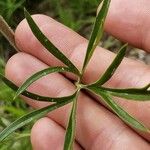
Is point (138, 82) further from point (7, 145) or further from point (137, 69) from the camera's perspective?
point (7, 145)

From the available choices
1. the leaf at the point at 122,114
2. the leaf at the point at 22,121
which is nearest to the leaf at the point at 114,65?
the leaf at the point at 122,114

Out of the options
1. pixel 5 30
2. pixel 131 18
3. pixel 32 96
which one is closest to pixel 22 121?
pixel 32 96

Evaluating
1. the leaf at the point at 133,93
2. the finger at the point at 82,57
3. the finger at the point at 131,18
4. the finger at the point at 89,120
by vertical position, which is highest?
the finger at the point at 131,18

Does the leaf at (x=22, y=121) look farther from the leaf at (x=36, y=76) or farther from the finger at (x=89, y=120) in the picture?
the finger at (x=89, y=120)

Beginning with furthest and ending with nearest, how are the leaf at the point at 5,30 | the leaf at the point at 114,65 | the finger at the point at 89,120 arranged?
the finger at the point at 89,120, the leaf at the point at 5,30, the leaf at the point at 114,65

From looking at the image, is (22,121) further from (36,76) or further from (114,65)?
(114,65)

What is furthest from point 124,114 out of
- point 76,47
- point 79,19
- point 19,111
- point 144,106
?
point 79,19
